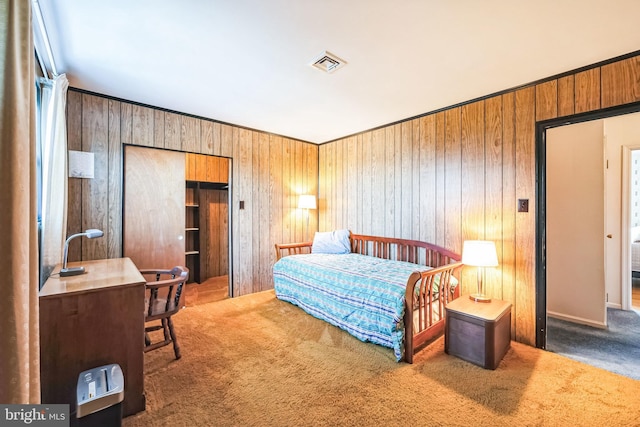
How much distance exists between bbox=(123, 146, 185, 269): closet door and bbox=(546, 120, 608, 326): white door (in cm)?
450

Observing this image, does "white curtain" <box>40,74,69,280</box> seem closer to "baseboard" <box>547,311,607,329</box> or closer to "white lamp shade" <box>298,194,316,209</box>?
"white lamp shade" <box>298,194,316,209</box>

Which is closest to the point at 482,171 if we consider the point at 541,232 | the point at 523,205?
the point at 523,205

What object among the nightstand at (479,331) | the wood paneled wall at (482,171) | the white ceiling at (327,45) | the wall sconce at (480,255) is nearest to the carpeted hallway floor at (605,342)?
the wood paneled wall at (482,171)

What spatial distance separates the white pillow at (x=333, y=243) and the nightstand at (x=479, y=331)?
1.82m

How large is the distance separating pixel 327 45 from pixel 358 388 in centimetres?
242

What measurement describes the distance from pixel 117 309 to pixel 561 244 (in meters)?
4.28

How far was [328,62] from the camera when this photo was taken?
7.00 feet

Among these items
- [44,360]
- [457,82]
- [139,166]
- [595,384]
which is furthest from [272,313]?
[457,82]

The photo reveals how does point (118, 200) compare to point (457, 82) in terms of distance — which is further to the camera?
point (118, 200)

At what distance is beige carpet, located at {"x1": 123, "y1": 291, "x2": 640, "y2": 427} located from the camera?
1.58 m

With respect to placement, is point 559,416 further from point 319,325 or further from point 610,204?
point 610,204

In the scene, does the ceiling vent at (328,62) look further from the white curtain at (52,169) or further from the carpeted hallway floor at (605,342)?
the carpeted hallway floor at (605,342)

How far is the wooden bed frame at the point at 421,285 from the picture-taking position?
2.18 meters

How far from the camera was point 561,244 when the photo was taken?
311 cm
